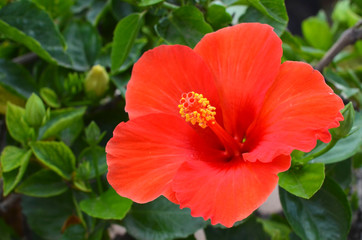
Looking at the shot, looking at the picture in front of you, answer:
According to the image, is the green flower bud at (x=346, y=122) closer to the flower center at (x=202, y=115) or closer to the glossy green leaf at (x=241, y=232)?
the flower center at (x=202, y=115)

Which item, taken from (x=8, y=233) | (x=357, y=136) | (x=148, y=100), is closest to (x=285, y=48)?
(x=357, y=136)

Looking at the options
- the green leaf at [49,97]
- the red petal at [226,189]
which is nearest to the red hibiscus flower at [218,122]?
the red petal at [226,189]

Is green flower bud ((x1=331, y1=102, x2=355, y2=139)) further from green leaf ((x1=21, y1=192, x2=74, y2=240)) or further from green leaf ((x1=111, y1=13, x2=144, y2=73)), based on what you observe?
green leaf ((x1=21, y1=192, x2=74, y2=240))

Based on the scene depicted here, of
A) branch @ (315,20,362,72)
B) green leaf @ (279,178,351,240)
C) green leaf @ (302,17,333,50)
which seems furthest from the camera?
green leaf @ (302,17,333,50)

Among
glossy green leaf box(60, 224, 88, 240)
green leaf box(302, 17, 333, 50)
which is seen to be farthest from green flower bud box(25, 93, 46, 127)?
green leaf box(302, 17, 333, 50)

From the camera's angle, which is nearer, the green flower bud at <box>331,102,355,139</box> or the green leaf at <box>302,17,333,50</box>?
the green flower bud at <box>331,102,355,139</box>

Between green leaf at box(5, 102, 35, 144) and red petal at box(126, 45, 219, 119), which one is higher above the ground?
red petal at box(126, 45, 219, 119)
